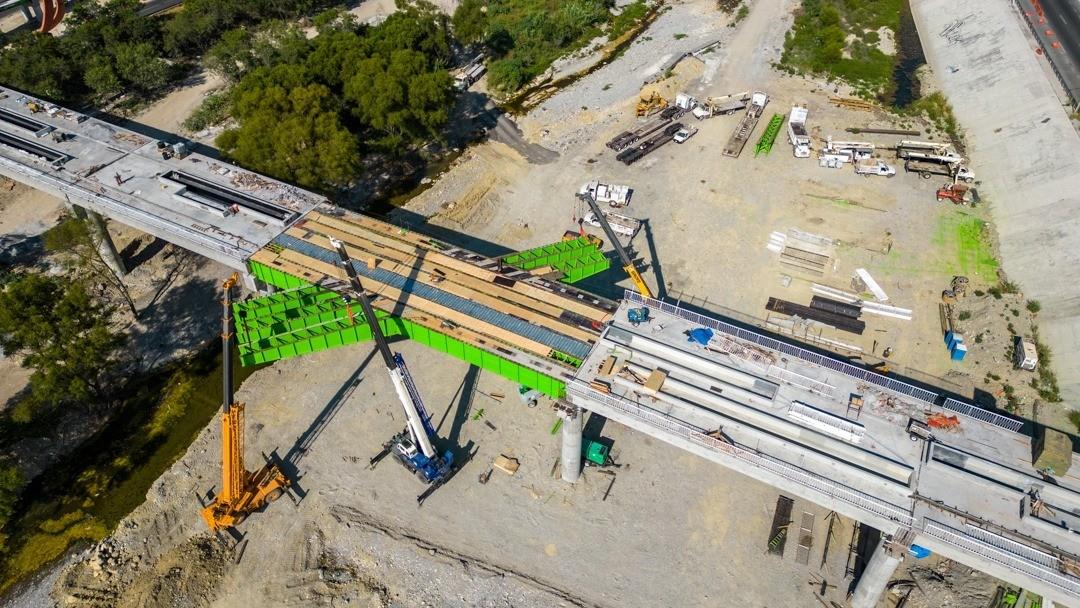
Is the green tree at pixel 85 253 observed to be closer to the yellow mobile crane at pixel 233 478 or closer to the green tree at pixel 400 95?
the yellow mobile crane at pixel 233 478

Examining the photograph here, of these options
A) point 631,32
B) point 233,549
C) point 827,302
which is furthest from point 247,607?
point 631,32

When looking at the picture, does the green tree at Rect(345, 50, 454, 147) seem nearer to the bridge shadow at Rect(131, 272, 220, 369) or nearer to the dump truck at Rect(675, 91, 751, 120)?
the bridge shadow at Rect(131, 272, 220, 369)

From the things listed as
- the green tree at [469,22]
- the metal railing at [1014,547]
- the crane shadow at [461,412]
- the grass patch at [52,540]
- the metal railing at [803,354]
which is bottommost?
the grass patch at [52,540]

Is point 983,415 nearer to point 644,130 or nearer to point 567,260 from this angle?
point 567,260

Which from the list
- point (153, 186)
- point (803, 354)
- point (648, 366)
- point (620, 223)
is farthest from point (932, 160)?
point (153, 186)

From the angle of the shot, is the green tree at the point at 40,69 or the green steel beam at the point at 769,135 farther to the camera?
the green tree at the point at 40,69

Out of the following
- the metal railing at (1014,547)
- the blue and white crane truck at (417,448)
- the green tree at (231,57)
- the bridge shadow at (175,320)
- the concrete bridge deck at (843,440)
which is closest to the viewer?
the metal railing at (1014,547)

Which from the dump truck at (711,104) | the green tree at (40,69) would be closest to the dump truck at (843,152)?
the dump truck at (711,104)
